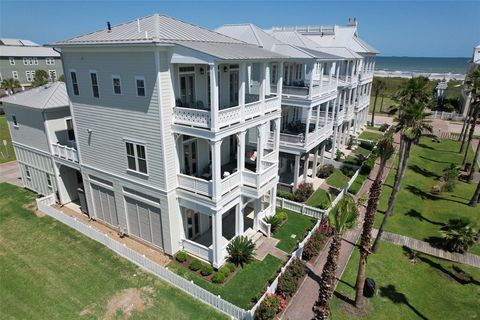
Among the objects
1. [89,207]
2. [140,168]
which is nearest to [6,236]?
[89,207]

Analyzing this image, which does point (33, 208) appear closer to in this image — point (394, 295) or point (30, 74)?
point (394, 295)

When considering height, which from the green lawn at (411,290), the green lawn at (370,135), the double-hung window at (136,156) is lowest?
the green lawn at (411,290)

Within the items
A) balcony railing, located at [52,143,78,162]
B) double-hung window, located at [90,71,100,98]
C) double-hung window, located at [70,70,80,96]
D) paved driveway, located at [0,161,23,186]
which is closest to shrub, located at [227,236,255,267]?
double-hung window, located at [90,71,100,98]

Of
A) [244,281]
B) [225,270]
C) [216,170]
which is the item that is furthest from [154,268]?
[216,170]

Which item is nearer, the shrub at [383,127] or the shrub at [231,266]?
the shrub at [231,266]

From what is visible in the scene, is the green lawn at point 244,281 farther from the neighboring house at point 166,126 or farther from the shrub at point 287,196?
the shrub at point 287,196

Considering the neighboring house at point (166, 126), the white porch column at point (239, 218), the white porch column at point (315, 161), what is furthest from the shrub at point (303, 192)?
the white porch column at point (239, 218)

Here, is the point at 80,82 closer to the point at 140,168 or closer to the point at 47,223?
the point at 140,168
